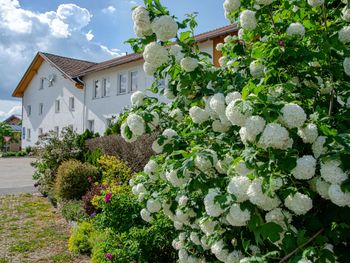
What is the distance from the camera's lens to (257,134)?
6.30ft

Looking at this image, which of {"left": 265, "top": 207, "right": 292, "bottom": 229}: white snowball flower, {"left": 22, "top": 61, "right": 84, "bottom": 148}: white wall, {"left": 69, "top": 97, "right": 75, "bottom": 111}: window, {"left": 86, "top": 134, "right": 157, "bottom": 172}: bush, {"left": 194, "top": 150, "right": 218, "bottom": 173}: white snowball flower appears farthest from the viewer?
{"left": 69, "top": 97, "right": 75, "bottom": 111}: window

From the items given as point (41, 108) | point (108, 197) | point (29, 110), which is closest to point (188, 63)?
point (108, 197)

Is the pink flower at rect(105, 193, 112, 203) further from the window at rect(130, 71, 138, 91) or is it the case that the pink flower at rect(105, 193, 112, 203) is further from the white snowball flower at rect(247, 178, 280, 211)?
the window at rect(130, 71, 138, 91)

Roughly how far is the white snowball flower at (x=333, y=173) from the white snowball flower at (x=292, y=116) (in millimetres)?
249

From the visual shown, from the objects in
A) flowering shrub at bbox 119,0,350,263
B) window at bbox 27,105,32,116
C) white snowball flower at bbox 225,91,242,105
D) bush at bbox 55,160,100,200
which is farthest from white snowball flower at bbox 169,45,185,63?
window at bbox 27,105,32,116

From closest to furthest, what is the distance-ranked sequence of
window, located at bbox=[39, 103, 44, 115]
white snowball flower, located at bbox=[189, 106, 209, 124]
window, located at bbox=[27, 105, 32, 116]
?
white snowball flower, located at bbox=[189, 106, 209, 124] → window, located at bbox=[39, 103, 44, 115] → window, located at bbox=[27, 105, 32, 116]

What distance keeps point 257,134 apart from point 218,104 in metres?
0.56

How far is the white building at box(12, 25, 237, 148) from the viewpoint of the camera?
19.2m

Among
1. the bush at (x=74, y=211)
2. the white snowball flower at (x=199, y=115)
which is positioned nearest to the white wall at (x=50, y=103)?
the bush at (x=74, y=211)

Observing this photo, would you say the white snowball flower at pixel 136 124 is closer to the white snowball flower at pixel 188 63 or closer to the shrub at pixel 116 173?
the white snowball flower at pixel 188 63

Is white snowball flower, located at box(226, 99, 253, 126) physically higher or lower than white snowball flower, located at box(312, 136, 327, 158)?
higher

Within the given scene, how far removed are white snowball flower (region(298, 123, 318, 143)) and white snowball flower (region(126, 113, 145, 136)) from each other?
3.92 feet

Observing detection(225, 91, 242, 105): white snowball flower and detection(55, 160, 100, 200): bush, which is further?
detection(55, 160, 100, 200): bush

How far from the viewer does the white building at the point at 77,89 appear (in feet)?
63.2
